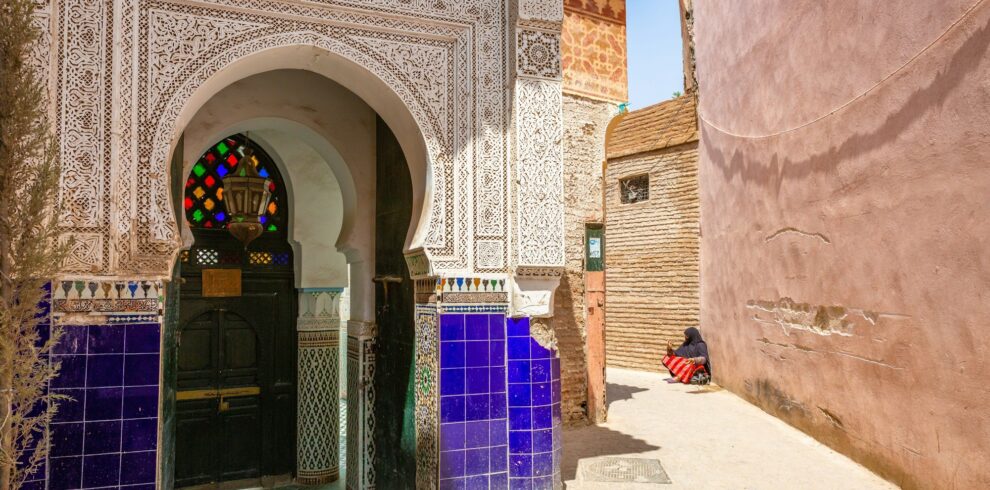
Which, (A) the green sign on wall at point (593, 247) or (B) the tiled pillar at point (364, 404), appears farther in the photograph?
(A) the green sign on wall at point (593, 247)

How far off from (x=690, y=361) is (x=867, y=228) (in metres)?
5.17

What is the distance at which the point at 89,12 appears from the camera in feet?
11.0

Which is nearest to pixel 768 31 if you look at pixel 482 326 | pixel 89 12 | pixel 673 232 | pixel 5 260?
pixel 673 232

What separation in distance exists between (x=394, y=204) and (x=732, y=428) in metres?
4.83

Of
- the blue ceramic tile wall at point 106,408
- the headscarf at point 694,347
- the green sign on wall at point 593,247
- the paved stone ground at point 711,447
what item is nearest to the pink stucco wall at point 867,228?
the paved stone ground at point 711,447

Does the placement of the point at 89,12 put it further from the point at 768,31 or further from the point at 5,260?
the point at 768,31

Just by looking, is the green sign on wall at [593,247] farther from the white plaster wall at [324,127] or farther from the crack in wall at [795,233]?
the white plaster wall at [324,127]

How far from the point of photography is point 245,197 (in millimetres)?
5352

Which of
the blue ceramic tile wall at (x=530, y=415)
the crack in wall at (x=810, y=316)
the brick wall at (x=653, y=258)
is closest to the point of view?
the blue ceramic tile wall at (x=530, y=415)

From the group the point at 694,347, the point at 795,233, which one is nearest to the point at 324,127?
the point at 795,233

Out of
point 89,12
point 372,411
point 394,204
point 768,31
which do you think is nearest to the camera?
point 89,12

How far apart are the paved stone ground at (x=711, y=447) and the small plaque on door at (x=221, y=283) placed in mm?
3150

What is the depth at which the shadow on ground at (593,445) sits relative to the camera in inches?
239

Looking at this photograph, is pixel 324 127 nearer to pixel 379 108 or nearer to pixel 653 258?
pixel 379 108
